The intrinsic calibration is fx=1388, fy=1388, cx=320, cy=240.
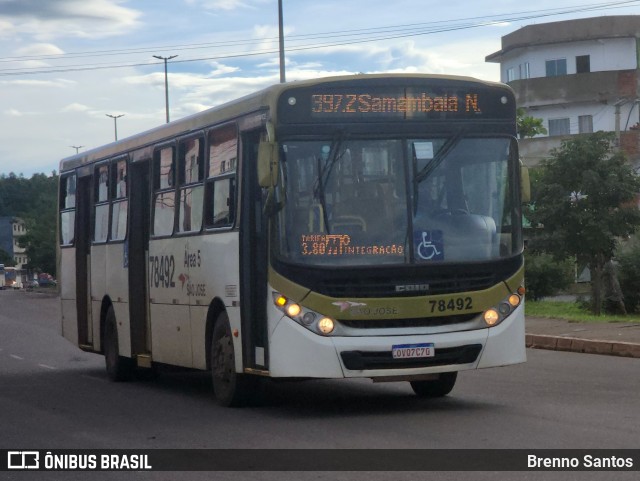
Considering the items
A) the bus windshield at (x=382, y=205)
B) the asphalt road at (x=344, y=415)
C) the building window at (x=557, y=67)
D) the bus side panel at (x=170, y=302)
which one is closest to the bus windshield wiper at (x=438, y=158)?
the bus windshield at (x=382, y=205)

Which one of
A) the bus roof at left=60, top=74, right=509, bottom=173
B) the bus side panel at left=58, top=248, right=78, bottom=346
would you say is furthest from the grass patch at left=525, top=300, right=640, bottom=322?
the bus roof at left=60, top=74, right=509, bottom=173

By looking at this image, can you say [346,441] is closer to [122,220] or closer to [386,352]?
[386,352]

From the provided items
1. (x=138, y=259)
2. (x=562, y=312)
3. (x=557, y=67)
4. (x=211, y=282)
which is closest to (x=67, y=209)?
(x=138, y=259)

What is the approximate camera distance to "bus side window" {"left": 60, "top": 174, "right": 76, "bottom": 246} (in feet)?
68.4

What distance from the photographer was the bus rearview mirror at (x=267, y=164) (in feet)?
40.6

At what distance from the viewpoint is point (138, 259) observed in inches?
687

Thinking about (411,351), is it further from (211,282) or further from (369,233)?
(211,282)

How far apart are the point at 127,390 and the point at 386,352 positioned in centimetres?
566

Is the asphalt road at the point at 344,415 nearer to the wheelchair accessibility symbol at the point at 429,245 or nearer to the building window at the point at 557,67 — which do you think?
the wheelchair accessibility symbol at the point at 429,245

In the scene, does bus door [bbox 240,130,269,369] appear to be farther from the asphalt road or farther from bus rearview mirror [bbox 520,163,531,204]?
bus rearview mirror [bbox 520,163,531,204]

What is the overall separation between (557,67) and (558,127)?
370 centimetres

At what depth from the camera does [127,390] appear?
56.4 ft

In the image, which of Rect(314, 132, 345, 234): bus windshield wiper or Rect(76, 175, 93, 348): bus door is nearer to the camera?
Rect(314, 132, 345, 234): bus windshield wiper

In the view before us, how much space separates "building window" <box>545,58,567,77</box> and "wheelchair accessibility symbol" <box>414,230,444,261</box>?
65.6 metres
